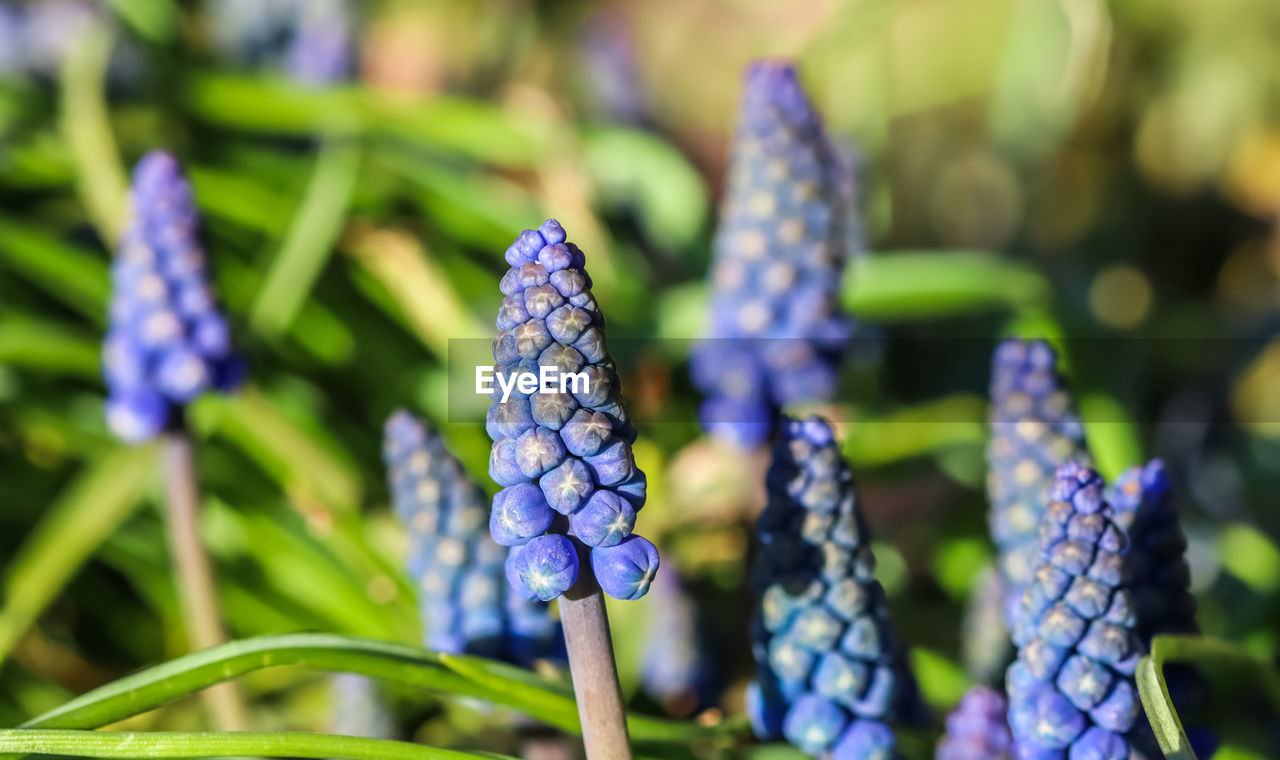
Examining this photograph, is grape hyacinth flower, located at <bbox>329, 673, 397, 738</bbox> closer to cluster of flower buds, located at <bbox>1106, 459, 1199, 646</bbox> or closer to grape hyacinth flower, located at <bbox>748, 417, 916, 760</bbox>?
grape hyacinth flower, located at <bbox>748, 417, 916, 760</bbox>

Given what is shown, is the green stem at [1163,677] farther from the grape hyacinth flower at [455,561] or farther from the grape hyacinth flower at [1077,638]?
the grape hyacinth flower at [455,561]

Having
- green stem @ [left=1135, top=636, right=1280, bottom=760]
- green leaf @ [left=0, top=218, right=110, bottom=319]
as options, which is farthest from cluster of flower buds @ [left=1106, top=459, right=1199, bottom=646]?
green leaf @ [left=0, top=218, right=110, bottom=319]

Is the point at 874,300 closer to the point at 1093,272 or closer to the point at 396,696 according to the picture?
the point at 1093,272

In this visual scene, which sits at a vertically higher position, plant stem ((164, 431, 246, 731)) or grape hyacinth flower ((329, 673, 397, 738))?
plant stem ((164, 431, 246, 731))

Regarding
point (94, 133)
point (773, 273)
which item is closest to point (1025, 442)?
point (773, 273)

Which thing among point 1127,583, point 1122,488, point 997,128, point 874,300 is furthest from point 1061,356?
point 997,128
